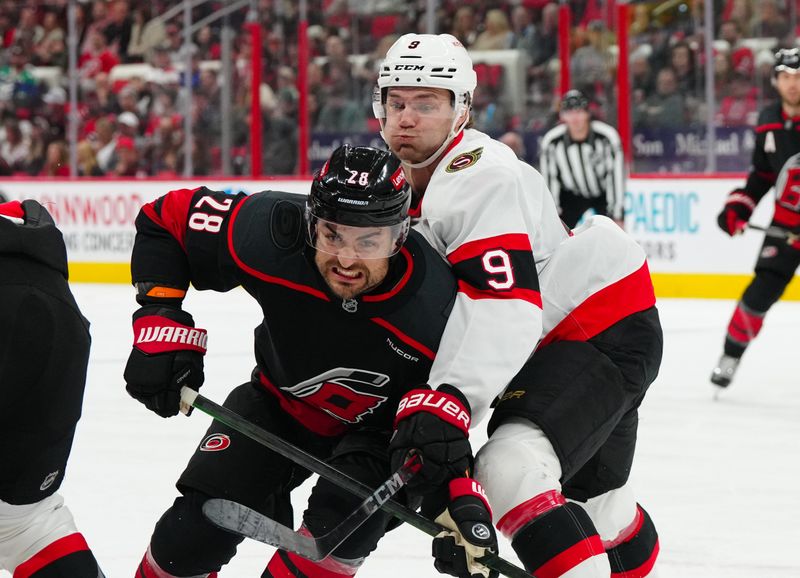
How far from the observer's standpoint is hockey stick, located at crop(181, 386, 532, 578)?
209 cm

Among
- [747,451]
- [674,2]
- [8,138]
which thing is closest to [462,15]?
[674,2]

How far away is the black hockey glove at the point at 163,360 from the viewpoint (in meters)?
2.15

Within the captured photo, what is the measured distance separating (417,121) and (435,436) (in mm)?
650

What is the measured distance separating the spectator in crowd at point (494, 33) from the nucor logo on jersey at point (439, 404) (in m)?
6.61

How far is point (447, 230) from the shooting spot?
7.17 feet

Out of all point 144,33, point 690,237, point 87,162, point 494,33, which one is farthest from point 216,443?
point 144,33

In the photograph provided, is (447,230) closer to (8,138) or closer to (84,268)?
(84,268)

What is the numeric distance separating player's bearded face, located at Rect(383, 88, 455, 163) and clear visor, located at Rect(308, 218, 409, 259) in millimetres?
321

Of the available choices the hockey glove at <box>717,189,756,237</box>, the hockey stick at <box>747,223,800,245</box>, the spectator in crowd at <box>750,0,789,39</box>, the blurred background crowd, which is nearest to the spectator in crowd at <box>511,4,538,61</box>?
the blurred background crowd

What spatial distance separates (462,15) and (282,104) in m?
1.33

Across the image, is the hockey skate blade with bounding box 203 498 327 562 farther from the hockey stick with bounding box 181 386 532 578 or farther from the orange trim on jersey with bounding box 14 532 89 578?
the orange trim on jersey with bounding box 14 532 89 578

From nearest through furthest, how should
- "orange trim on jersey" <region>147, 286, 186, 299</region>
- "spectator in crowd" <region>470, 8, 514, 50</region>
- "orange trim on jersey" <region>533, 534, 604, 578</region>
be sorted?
"orange trim on jersey" <region>533, 534, 604, 578</region>, "orange trim on jersey" <region>147, 286, 186, 299</region>, "spectator in crowd" <region>470, 8, 514, 50</region>

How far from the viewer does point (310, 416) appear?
2.29 metres

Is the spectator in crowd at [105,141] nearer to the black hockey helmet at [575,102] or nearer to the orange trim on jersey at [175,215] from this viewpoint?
the black hockey helmet at [575,102]
